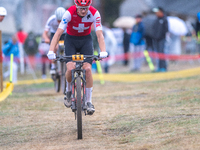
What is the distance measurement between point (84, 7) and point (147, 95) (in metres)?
3.99

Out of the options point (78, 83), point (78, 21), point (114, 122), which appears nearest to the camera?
point (78, 83)

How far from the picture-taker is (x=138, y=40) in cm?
1703

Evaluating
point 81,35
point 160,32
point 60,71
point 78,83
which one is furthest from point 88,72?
point 160,32

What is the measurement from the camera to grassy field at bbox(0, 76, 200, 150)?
5055 millimetres

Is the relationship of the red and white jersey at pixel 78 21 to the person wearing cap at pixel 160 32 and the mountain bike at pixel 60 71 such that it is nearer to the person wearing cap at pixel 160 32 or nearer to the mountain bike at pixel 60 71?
the mountain bike at pixel 60 71

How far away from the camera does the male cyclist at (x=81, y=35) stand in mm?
5906

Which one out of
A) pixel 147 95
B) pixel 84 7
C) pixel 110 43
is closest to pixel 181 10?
pixel 110 43

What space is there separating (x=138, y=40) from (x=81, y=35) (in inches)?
424

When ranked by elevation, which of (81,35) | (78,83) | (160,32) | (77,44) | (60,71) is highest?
(160,32)

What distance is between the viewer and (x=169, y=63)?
74.9ft

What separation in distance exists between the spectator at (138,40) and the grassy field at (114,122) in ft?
23.9

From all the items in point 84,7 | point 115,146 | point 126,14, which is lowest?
point 115,146

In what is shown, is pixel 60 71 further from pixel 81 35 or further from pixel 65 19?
pixel 65 19

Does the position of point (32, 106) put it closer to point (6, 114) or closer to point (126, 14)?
point (6, 114)
